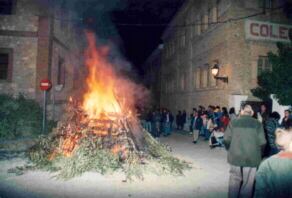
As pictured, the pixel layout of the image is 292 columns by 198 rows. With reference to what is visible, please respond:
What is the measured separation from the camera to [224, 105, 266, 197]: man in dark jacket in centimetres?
674

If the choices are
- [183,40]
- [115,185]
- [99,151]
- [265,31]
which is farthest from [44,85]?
[183,40]

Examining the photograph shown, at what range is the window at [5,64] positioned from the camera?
1922 centimetres

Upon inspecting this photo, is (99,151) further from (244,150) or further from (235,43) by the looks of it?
(235,43)

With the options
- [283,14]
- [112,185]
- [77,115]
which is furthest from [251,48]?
[112,185]

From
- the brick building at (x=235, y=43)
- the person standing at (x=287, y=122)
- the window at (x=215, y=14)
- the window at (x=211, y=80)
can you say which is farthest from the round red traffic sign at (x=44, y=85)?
the person standing at (x=287, y=122)

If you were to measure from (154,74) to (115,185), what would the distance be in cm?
4034

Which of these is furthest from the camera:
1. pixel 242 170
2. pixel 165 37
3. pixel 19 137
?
pixel 165 37

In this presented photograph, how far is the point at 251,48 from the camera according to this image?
19.3m

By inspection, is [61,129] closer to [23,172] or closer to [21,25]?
[23,172]

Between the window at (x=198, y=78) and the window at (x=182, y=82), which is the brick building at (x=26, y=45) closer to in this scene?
the window at (x=198, y=78)

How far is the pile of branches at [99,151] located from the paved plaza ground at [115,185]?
324mm

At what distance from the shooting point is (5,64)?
19.3 metres

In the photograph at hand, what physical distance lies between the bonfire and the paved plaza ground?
0.38 metres

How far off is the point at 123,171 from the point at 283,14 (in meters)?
14.5
